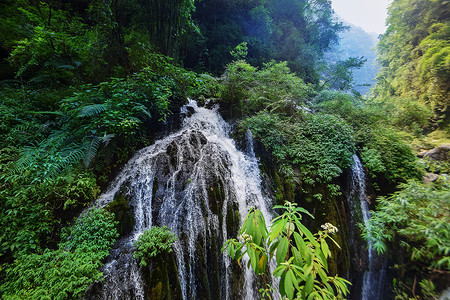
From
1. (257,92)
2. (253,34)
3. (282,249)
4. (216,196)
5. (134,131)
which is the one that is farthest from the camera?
(253,34)

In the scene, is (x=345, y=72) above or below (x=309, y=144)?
above

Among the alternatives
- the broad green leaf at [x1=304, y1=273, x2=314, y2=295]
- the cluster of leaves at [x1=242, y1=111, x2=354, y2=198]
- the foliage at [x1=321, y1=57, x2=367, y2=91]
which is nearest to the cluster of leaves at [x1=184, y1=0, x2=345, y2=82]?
the foliage at [x1=321, y1=57, x2=367, y2=91]

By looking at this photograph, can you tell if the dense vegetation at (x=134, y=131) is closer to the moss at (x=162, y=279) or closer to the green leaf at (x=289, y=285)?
the green leaf at (x=289, y=285)

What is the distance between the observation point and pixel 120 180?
3523mm

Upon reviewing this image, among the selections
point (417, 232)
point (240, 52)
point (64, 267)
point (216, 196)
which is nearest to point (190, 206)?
point (216, 196)

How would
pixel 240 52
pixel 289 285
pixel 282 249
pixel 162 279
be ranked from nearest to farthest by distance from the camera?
pixel 289 285 < pixel 282 249 < pixel 162 279 < pixel 240 52

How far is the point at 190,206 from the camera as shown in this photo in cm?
327

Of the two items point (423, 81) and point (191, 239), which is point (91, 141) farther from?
point (423, 81)

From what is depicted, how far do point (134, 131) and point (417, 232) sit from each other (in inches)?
254

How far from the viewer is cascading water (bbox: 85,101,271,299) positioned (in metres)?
2.62

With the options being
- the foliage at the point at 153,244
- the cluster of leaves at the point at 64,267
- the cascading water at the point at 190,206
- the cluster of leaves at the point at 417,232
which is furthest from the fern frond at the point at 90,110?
the cluster of leaves at the point at 417,232

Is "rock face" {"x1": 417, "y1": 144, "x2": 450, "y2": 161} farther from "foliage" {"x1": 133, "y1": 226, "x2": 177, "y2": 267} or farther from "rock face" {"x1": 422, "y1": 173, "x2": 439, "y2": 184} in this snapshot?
"foliage" {"x1": 133, "y1": 226, "x2": 177, "y2": 267}

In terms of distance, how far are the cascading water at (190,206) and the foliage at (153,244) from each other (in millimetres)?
158

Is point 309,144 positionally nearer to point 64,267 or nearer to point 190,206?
point 190,206
